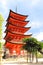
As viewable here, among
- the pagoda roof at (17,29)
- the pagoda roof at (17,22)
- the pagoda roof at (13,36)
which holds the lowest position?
the pagoda roof at (13,36)

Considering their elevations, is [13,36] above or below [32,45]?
above

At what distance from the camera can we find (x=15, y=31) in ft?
222

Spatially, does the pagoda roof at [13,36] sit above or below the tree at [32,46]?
above

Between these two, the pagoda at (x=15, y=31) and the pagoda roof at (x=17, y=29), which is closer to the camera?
the pagoda at (x=15, y=31)

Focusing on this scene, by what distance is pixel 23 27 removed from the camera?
222 ft

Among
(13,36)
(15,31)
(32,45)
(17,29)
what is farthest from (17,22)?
(32,45)

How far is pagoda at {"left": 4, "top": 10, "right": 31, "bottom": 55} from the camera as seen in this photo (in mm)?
61938

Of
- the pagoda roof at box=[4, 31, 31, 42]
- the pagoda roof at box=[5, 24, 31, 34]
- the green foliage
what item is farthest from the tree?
the pagoda roof at box=[5, 24, 31, 34]

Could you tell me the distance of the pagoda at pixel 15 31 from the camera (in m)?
61.9

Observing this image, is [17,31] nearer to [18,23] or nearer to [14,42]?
[18,23]

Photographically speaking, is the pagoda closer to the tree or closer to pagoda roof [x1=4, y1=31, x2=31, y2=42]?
pagoda roof [x1=4, y1=31, x2=31, y2=42]

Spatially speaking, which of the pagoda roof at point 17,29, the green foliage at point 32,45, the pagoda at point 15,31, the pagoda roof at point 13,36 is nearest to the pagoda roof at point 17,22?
the pagoda at point 15,31

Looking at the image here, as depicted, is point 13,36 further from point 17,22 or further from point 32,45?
point 32,45

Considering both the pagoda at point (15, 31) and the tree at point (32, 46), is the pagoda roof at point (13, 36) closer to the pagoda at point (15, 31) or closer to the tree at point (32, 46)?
the pagoda at point (15, 31)
